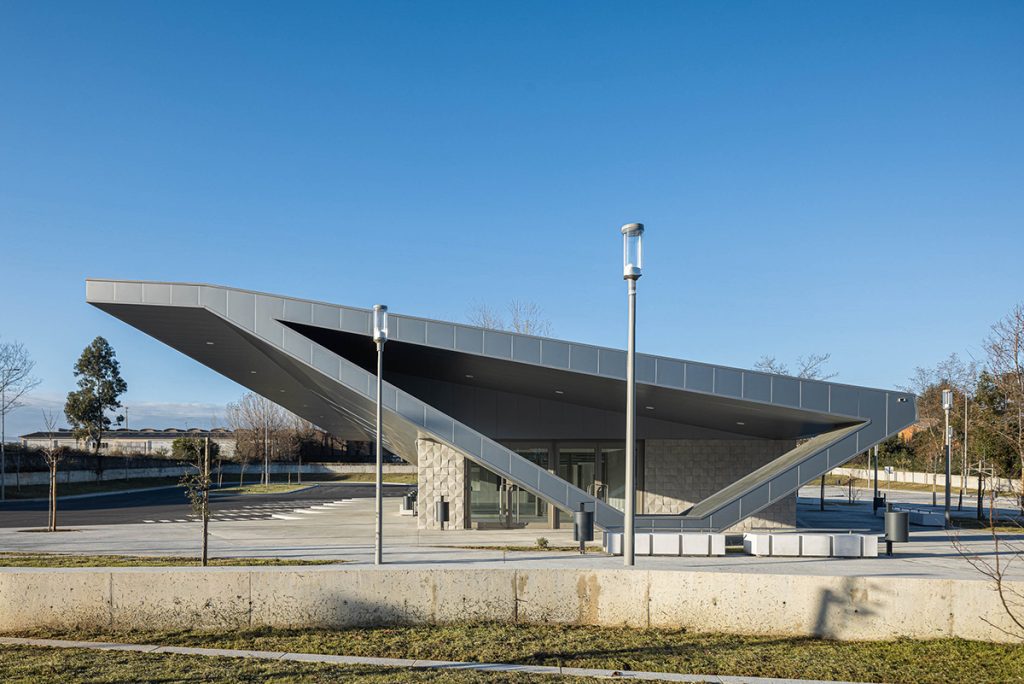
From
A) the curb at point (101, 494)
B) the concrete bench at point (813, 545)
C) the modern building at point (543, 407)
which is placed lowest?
the curb at point (101, 494)

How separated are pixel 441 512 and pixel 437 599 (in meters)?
14.6

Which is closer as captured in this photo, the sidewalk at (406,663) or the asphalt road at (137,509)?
the sidewalk at (406,663)

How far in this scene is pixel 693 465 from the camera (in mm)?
26750

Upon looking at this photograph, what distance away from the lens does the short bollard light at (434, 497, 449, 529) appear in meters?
25.6

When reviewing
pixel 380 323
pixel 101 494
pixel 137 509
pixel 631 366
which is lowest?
pixel 101 494

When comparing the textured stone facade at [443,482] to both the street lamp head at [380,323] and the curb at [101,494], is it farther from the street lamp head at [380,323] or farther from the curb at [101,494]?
the curb at [101,494]

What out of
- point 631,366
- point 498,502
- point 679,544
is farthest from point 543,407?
point 631,366

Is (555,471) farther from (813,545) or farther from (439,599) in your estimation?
(439,599)

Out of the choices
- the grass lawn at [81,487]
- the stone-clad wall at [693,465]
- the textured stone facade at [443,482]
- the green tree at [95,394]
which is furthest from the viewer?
the green tree at [95,394]

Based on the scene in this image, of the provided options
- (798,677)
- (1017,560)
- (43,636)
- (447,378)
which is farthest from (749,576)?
(447,378)

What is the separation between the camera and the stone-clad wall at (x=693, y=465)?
26.5 metres

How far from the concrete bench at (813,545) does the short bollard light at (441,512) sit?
1204 centimetres

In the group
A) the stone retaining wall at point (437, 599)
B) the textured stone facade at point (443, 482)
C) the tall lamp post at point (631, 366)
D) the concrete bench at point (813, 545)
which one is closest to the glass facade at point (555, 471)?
the textured stone facade at point (443, 482)

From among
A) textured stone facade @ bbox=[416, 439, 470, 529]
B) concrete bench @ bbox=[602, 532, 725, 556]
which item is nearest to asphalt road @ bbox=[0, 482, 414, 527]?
textured stone facade @ bbox=[416, 439, 470, 529]
